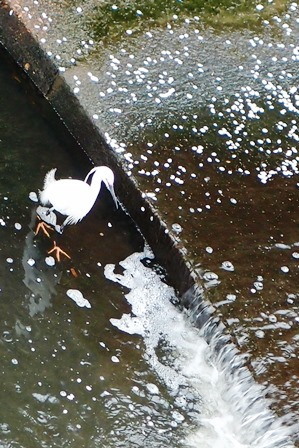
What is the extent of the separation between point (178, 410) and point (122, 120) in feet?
6.11

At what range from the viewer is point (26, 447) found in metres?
3.85

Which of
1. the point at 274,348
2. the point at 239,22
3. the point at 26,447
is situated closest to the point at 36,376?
the point at 26,447

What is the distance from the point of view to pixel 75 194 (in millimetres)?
4723

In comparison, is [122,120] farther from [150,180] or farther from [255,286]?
[255,286]

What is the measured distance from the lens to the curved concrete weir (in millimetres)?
4332

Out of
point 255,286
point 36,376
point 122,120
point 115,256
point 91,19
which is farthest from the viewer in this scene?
point 91,19

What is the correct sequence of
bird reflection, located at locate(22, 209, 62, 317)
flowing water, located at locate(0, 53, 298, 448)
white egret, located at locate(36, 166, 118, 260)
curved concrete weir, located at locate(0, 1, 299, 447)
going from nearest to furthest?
flowing water, located at locate(0, 53, 298, 448), curved concrete weir, located at locate(0, 1, 299, 447), bird reflection, located at locate(22, 209, 62, 317), white egret, located at locate(36, 166, 118, 260)

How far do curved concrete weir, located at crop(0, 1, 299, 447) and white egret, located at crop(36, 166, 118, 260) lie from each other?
22cm

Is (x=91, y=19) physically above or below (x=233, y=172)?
above

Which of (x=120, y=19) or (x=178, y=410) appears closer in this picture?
(x=178, y=410)

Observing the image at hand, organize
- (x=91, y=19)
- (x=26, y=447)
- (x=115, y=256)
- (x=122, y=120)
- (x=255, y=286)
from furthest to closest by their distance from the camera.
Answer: (x=91, y=19), (x=122, y=120), (x=115, y=256), (x=255, y=286), (x=26, y=447)

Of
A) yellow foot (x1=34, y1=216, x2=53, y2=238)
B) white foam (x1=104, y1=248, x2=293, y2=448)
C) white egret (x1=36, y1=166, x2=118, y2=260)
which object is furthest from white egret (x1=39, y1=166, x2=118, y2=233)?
white foam (x1=104, y1=248, x2=293, y2=448)

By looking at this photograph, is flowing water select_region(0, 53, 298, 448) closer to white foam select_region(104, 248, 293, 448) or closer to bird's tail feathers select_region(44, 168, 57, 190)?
white foam select_region(104, 248, 293, 448)

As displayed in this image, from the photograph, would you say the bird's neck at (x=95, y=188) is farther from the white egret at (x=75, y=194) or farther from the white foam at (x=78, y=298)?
the white foam at (x=78, y=298)
